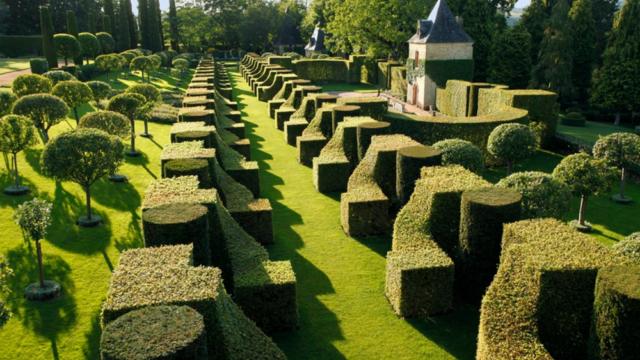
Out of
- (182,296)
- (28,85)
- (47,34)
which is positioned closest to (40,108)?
(28,85)

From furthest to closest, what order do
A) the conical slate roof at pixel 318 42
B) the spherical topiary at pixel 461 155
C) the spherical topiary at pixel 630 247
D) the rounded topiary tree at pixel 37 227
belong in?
the conical slate roof at pixel 318 42, the spherical topiary at pixel 461 155, the rounded topiary tree at pixel 37 227, the spherical topiary at pixel 630 247

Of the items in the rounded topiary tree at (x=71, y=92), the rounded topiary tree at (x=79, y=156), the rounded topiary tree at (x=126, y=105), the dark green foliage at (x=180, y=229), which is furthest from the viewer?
the rounded topiary tree at (x=71, y=92)

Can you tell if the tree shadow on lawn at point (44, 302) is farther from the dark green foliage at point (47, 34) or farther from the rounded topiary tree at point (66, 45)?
the rounded topiary tree at point (66, 45)

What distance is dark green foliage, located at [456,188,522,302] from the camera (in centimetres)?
1088

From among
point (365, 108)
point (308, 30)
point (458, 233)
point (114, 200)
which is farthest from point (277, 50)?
point (458, 233)

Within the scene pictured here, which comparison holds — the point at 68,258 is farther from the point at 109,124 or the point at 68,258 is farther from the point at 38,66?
the point at 38,66

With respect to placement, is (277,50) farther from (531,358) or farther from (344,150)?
(531,358)

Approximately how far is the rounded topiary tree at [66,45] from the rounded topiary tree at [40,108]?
118 feet

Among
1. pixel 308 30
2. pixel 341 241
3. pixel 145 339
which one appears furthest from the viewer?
pixel 308 30

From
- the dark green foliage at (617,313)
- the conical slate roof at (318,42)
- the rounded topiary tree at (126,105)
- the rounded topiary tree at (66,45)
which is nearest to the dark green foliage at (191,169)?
the dark green foliage at (617,313)

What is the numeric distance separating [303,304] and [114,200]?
35.1ft

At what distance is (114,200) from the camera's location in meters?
19.6

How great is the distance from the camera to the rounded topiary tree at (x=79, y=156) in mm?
15609

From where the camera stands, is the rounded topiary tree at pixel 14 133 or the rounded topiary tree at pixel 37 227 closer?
the rounded topiary tree at pixel 37 227
